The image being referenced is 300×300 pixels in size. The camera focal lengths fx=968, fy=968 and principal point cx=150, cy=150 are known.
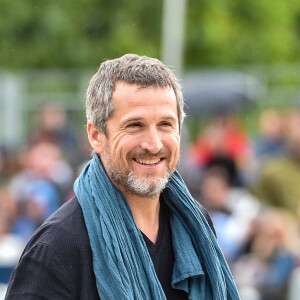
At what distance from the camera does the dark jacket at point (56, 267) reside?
3.39m

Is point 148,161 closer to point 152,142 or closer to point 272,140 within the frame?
point 152,142

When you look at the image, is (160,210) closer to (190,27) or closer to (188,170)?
(188,170)

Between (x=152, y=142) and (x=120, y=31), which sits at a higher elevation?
(x=120, y=31)

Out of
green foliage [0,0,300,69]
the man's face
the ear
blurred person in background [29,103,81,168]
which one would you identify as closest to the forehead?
the man's face

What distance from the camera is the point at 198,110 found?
15719 millimetres

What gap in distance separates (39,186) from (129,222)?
7503 millimetres

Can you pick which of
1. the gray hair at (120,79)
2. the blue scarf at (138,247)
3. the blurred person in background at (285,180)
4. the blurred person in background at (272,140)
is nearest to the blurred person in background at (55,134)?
the blurred person in background at (272,140)

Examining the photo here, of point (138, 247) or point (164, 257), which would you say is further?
point (164, 257)

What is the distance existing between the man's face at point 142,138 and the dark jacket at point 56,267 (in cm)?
29

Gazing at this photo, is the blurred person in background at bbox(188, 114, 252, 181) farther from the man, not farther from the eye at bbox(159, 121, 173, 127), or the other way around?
the eye at bbox(159, 121, 173, 127)

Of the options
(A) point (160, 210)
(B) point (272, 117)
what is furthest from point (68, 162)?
(A) point (160, 210)

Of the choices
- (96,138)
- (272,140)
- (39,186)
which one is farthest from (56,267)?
(272,140)

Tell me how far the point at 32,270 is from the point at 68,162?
9.92 metres

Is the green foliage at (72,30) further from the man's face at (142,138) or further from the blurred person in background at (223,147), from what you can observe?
the man's face at (142,138)
